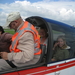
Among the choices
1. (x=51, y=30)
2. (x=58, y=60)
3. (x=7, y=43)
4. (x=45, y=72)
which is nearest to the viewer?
(x=45, y=72)

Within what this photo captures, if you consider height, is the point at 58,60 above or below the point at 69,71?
above

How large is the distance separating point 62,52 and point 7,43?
4.40 ft

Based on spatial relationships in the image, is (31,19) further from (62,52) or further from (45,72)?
(45,72)

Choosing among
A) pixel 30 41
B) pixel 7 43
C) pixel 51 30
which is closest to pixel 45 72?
pixel 30 41

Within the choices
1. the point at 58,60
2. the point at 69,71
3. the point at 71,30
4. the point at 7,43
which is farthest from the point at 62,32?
the point at 7,43

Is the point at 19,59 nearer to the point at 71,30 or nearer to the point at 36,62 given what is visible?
the point at 36,62

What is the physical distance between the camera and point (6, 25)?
1862mm

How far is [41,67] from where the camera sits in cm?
188

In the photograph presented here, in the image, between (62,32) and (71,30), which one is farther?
(71,30)

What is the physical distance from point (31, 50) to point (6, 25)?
59 centimetres

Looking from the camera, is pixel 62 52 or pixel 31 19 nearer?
pixel 62 52

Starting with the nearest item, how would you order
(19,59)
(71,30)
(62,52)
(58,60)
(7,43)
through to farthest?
(19,59) < (58,60) < (62,52) < (71,30) < (7,43)

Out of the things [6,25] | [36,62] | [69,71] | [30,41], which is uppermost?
[6,25]

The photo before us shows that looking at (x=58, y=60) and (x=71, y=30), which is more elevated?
(x=71, y=30)
